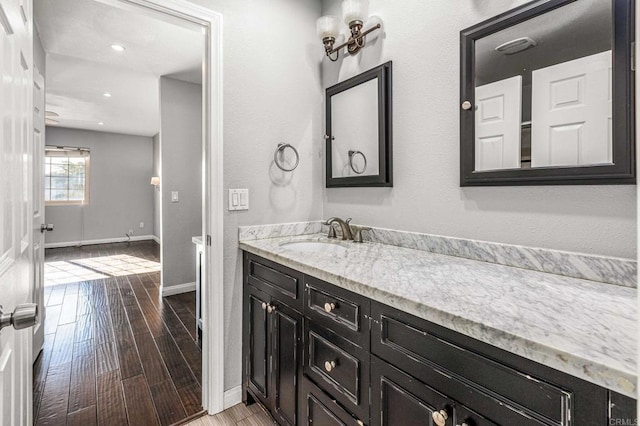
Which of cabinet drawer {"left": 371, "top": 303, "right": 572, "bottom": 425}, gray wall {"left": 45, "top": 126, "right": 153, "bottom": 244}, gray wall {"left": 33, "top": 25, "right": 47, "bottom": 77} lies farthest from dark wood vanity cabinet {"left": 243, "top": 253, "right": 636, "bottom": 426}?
gray wall {"left": 45, "top": 126, "right": 153, "bottom": 244}

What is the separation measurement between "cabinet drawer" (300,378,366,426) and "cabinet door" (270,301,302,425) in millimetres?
66

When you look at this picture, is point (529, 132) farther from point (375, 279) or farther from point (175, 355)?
point (175, 355)

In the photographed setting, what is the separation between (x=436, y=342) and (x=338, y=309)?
389mm

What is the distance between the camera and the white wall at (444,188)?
1.00 metres

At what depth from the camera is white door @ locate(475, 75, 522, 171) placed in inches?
45.7

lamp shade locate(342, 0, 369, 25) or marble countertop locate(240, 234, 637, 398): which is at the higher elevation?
lamp shade locate(342, 0, 369, 25)

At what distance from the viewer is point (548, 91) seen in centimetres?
107

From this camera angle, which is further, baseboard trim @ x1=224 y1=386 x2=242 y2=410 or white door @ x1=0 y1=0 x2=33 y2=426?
baseboard trim @ x1=224 y1=386 x2=242 y2=410

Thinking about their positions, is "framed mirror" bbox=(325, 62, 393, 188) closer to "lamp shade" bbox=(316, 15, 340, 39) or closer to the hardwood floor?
"lamp shade" bbox=(316, 15, 340, 39)

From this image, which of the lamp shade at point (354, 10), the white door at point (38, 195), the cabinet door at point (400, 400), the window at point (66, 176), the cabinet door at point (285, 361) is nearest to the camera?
the cabinet door at point (400, 400)

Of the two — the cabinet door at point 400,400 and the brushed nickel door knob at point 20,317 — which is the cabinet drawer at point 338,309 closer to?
the cabinet door at point 400,400

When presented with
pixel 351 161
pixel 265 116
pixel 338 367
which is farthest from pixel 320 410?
pixel 265 116

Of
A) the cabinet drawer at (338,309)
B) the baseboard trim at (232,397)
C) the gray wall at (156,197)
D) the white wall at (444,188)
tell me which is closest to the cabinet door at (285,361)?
the cabinet drawer at (338,309)

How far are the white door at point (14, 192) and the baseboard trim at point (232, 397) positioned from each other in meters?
0.86
